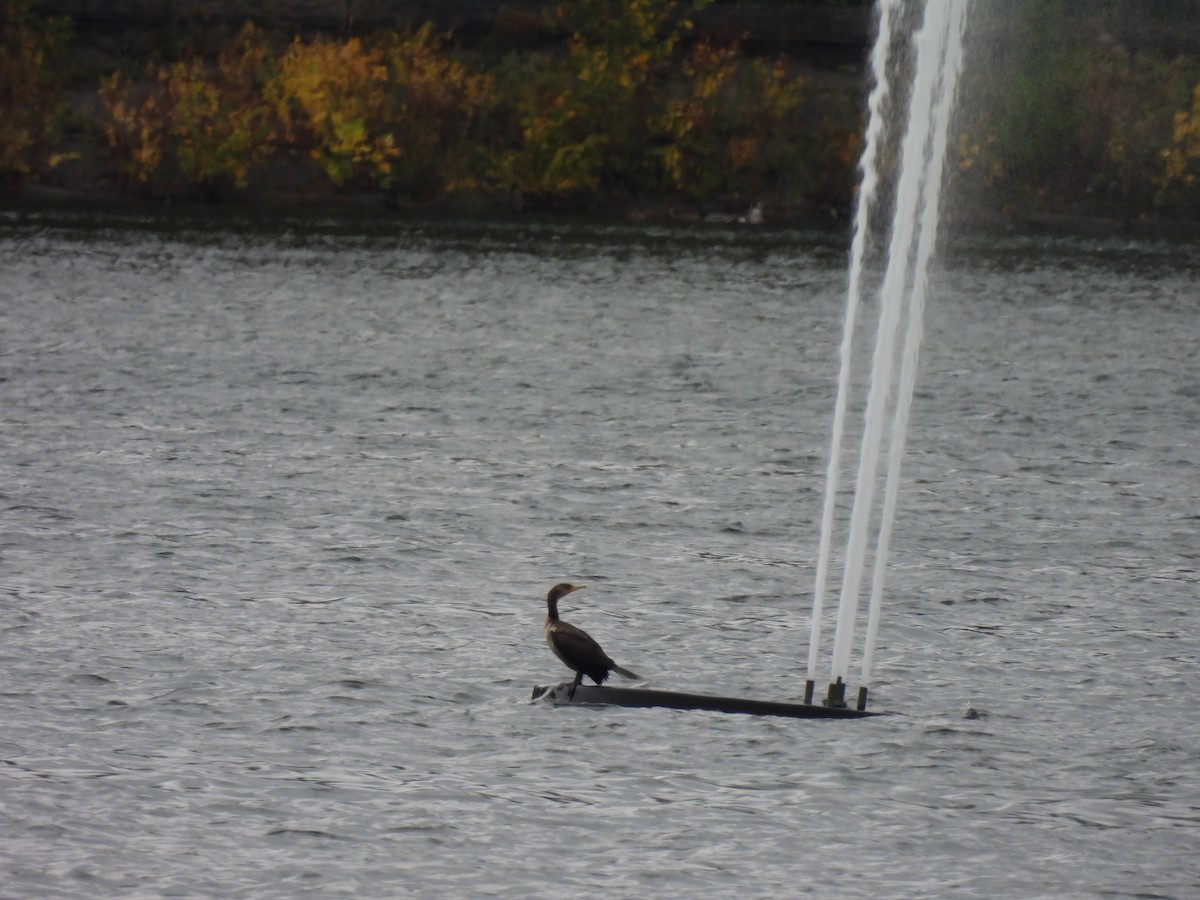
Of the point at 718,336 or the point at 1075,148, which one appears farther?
the point at 1075,148

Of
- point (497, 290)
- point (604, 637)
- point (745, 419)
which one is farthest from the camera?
point (497, 290)

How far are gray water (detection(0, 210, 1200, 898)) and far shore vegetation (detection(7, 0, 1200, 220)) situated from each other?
173 ft

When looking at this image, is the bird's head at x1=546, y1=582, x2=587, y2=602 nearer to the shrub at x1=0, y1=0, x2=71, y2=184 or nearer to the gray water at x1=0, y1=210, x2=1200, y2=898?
the gray water at x1=0, y1=210, x2=1200, y2=898

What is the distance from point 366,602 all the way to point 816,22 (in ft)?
306

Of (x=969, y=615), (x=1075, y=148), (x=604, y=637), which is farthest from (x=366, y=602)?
(x=1075, y=148)

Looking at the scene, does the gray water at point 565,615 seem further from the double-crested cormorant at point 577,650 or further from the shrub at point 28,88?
the shrub at point 28,88

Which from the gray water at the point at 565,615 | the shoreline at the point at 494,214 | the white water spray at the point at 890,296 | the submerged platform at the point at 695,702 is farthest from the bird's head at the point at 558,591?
the shoreline at the point at 494,214

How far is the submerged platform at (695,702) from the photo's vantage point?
61.3 ft

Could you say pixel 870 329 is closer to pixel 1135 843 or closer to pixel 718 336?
pixel 718 336

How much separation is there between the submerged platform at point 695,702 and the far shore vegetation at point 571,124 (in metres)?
84.3

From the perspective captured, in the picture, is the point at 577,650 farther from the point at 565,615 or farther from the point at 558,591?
the point at 565,615

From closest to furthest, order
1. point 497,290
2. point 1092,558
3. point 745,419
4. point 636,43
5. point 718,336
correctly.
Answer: point 1092,558
point 745,419
point 718,336
point 497,290
point 636,43

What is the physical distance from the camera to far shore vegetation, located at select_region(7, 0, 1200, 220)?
334 ft

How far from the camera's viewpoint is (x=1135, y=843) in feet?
51.3
